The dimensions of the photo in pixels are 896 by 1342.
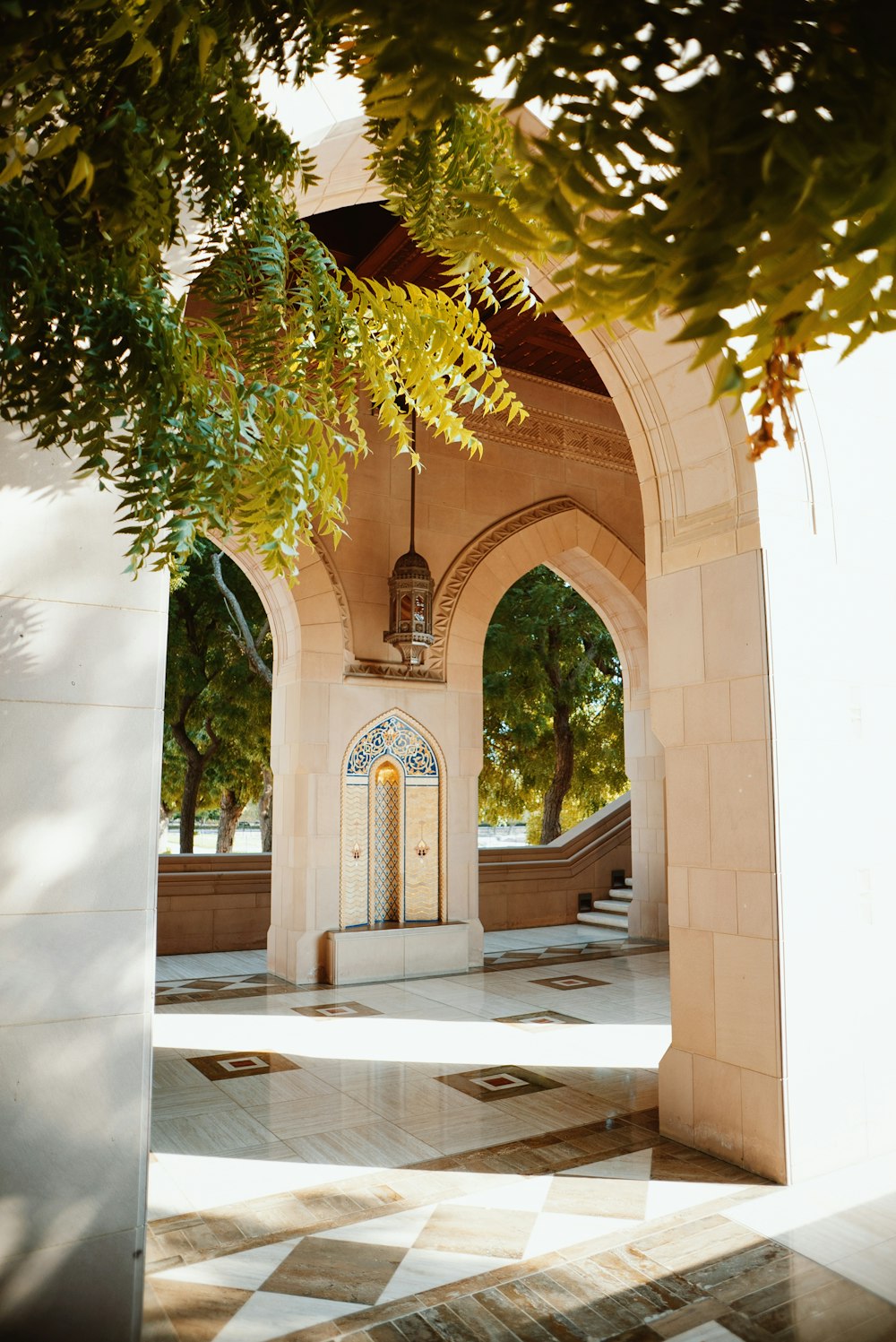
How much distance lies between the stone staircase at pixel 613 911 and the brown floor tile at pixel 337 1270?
7805mm

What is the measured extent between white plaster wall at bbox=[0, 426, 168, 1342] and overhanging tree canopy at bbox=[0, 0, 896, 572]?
12.9 inches

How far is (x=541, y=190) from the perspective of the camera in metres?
0.65

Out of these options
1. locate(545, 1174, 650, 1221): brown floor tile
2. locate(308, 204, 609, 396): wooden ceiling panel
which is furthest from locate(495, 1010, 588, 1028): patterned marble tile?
locate(308, 204, 609, 396): wooden ceiling panel

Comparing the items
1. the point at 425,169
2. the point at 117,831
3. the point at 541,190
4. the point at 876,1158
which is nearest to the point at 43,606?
the point at 117,831

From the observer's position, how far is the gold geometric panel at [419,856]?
8453 millimetres

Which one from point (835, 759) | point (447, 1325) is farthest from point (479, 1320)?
point (835, 759)

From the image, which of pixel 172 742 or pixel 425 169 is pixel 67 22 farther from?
pixel 172 742

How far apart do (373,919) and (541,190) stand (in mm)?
8049

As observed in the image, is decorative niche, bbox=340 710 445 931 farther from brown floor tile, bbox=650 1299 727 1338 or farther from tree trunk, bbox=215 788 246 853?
tree trunk, bbox=215 788 246 853

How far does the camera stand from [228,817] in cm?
1720

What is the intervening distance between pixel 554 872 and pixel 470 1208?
8334 millimetres

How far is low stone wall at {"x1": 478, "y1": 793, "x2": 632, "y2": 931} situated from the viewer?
36.4 ft

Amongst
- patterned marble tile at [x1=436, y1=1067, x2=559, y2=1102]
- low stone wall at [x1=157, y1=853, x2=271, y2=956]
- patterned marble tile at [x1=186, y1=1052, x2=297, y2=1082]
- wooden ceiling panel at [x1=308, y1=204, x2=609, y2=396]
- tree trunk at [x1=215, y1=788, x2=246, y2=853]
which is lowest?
patterned marble tile at [x1=186, y1=1052, x2=297, y2=1082]

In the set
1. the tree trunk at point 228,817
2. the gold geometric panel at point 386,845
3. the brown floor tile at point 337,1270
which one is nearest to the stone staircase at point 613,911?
the gold geometric panel at point 386,845
